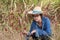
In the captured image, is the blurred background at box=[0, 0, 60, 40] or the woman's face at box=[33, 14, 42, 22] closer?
the woman's face at box=[33, 14, 42, 22]

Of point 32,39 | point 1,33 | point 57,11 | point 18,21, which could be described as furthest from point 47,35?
point 57,11

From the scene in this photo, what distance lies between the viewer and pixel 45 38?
3.22 metres

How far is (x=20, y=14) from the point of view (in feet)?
15.4

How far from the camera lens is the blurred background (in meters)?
4.37

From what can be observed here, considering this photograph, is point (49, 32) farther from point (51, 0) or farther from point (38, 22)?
point (51, 0)

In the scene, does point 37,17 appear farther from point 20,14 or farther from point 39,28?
point 20,14

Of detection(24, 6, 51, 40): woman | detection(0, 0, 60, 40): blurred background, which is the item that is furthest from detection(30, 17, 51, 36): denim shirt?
detection(0, 0, 60, 40): blurred background

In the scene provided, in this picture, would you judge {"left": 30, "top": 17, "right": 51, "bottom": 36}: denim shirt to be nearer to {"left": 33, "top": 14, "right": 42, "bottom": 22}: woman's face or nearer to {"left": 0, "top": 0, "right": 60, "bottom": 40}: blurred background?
{"left": 33, "top": 14, "right": 42, "bottom": 22}: woman's face

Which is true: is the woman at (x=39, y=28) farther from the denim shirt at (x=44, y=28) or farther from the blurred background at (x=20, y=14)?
the blurred background at (x=20, y=14)

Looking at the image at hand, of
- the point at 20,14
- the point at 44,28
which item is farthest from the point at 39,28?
the point at 20,14

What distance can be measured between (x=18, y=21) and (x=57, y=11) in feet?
2.54

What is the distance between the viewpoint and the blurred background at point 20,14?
4.37 meters

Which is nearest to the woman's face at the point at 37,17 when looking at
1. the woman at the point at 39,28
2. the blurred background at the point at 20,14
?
the woman at the point at 39,28

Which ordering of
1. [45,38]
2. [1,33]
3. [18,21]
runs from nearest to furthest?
[45,38] < [1,33] < [18,21]
